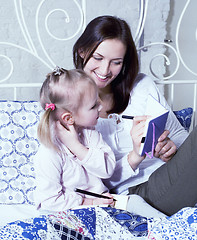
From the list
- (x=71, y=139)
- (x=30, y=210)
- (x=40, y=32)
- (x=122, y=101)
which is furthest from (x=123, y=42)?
(x=40, y=32)

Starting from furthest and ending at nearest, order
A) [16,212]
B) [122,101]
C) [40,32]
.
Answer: [40,32] → [122,101] → [16,212]

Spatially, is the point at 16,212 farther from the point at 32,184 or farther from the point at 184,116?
the point at 184,116

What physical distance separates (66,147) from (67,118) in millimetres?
102

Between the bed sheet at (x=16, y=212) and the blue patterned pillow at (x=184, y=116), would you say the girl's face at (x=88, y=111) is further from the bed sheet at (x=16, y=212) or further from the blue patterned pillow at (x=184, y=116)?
the blue patterned pillow at (x=184, y=116)

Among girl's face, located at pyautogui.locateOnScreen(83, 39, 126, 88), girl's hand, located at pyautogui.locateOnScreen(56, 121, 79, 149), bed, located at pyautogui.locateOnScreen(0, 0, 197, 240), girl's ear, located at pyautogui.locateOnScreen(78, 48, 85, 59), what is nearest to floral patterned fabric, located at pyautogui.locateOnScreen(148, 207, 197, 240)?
bed, located at pyautogui.locateOnScreen(0, 0, 197, 240)

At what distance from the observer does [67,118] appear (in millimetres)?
1123

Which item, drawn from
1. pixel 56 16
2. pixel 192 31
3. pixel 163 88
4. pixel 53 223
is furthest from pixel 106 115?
pixel 192 31

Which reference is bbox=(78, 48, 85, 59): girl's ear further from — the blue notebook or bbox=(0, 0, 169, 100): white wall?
bbox=(0, 0, 169, 100): white wall

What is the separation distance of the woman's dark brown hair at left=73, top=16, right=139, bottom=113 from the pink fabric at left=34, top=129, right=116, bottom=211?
322 millimetres

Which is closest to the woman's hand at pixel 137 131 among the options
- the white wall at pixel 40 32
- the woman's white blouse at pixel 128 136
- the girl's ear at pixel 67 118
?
the woman's white blouse at pixel 128 136

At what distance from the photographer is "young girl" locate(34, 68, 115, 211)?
1093 mm

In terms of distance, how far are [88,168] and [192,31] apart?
1.78 metres

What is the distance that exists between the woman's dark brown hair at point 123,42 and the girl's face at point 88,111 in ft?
0.98

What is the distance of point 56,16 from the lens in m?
2.24
